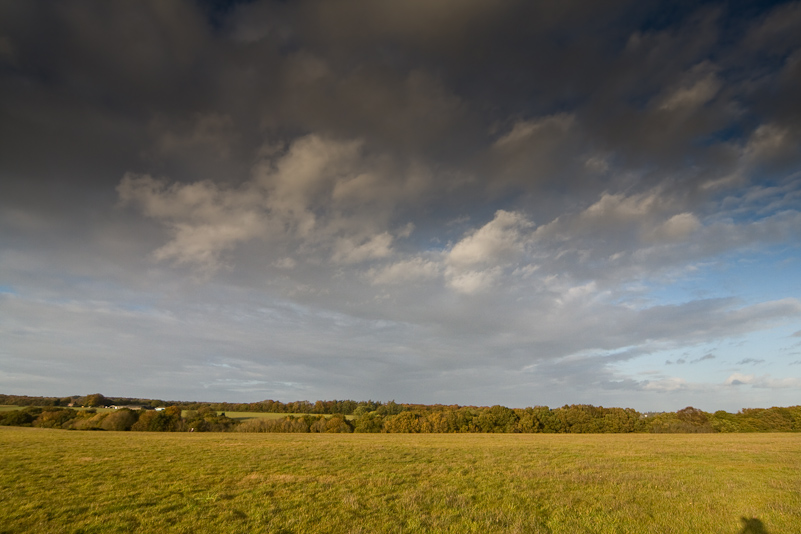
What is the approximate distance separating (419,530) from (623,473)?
50.8 ft

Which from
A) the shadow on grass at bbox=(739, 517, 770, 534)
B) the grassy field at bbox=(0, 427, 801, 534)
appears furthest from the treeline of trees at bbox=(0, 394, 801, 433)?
the shadow on grass at bbox=(739, 517, 770, 534)

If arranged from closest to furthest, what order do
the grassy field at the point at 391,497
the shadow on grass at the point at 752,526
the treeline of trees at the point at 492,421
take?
the shadow on grass at the point at 752,526 → the grassy field at the point at 391,497 → the treeline of trees at the point at 492,421

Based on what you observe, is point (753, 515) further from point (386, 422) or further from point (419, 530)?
point (386, 422)

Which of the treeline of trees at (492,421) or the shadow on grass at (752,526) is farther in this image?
the treeline of trees at (492,421)

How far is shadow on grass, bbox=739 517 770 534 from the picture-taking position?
9914 millimetres

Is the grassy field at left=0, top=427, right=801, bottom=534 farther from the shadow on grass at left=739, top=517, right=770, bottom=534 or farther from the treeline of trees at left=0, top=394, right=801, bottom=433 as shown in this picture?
the treeline of trees at left=0, top=394, right=801, bottom=433

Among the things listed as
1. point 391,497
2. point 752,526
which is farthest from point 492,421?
point 752,526

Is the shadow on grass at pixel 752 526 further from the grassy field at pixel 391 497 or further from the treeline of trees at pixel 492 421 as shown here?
the treeline of trees at pixel 492 421

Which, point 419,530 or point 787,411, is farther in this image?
point 787,411

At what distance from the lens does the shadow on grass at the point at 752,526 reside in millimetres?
9914

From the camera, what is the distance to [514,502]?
12.7m

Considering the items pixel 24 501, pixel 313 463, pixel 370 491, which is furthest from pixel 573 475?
pixel 24 501

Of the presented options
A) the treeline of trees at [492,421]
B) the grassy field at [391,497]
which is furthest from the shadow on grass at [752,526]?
the treeline of trees at [492,421]

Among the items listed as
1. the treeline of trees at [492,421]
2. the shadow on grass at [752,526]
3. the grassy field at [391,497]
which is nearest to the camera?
the shadow on grass at [752,526]
